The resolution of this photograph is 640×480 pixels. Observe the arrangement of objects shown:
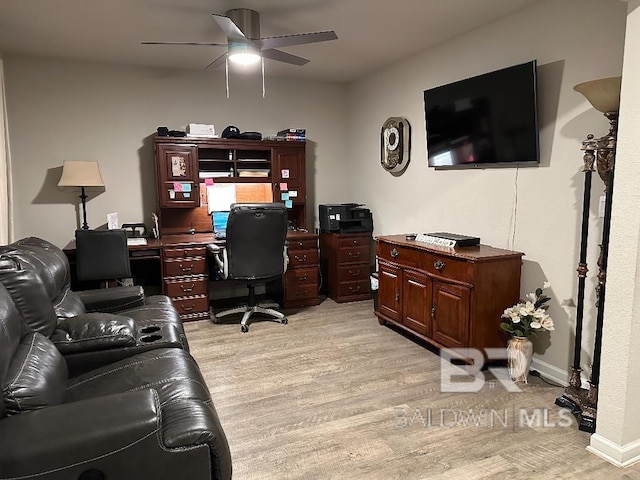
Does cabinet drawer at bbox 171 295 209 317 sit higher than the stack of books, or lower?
lower

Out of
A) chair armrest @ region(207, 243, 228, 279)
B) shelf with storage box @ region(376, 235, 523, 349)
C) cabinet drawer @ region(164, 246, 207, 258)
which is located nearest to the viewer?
shelf with storage box @ region(376, 235, 523, 349)

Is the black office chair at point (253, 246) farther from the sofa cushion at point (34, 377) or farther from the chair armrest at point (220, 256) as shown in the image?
the sofa cushion at point (34, 377)

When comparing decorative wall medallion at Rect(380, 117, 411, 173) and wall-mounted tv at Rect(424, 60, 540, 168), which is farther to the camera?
decorative wall medallion at Rect(380, 117, 411, 173)

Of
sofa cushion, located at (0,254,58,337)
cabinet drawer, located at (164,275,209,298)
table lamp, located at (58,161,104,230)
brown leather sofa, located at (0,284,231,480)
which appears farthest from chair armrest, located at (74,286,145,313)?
table lamp, located at (58,161,104,230)

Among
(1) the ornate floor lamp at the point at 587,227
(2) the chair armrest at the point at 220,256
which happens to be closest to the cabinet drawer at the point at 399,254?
(1) the ornate floor lamp at the point at 587,227

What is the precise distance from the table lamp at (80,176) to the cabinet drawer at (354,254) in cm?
246

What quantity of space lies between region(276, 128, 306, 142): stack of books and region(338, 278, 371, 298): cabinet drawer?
1.67 m

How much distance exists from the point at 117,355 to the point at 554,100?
9.92 ft

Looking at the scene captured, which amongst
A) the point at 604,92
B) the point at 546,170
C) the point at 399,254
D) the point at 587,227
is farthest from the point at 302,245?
the point at 604,92

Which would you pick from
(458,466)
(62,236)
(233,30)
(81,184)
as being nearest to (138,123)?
(81,184)

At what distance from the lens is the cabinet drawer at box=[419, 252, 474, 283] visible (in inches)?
118

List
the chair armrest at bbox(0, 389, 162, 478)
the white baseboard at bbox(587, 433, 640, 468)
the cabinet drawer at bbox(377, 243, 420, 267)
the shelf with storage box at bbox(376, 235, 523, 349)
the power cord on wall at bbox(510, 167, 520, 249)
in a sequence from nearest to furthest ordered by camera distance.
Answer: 1. the chair armrest at bbox(0, 389, 162, 478)
2. the white baseboard at bbox(587, 433, 640, 468)
3. the shelf with storage box at bbox(376, 235, 523, 349)
4. the power cord on wall at bbox(510, 167, 520, 249)
5. the cabinet drawer at bbox(377, 243, 420, 267)

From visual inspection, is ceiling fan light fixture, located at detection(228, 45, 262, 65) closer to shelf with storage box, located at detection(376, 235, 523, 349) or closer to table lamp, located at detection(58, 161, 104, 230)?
shelf with storage box, located at detection(376, 235, 523, 349)

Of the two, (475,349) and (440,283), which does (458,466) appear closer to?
(475,349)
